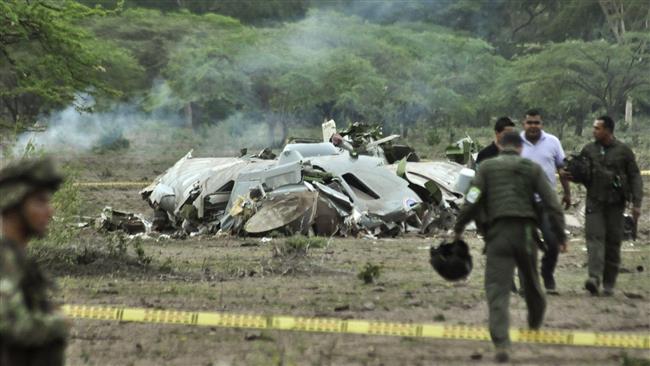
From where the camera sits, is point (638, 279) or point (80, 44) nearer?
point (638, 279)

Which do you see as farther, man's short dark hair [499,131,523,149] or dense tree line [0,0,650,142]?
dense tree line [0,0,650,142]

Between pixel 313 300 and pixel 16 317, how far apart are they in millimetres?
5983

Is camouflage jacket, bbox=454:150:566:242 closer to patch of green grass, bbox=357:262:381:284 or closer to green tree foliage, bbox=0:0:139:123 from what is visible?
patch of green grass, bbox=357:262:381:284

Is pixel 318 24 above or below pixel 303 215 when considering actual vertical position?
above

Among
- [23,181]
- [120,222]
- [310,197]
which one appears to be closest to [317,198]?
[310,197]

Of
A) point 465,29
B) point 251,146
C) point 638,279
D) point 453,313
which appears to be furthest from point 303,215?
point 465,29

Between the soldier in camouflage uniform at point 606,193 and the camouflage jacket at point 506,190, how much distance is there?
93.1 inches

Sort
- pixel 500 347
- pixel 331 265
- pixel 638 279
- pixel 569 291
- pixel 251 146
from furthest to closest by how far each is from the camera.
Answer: pixel 251 146 → pixel 331 265 → pixel 638 279 → pixel 569 291 → pixel 500 347

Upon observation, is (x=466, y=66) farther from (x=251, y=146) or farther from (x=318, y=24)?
(x=251, y=146)

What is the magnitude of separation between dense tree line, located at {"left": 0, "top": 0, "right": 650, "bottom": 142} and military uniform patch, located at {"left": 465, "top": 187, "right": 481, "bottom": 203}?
29861mm

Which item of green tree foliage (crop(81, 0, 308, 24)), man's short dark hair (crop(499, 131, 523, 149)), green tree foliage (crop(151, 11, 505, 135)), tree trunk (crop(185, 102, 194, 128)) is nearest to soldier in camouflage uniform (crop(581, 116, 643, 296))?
man's short dark hair (crop(499, 131, 523, 149))

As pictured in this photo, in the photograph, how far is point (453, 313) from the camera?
30.1 feet

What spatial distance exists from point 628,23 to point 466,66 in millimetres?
7266

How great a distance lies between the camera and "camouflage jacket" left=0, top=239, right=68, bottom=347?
13.4 feet
